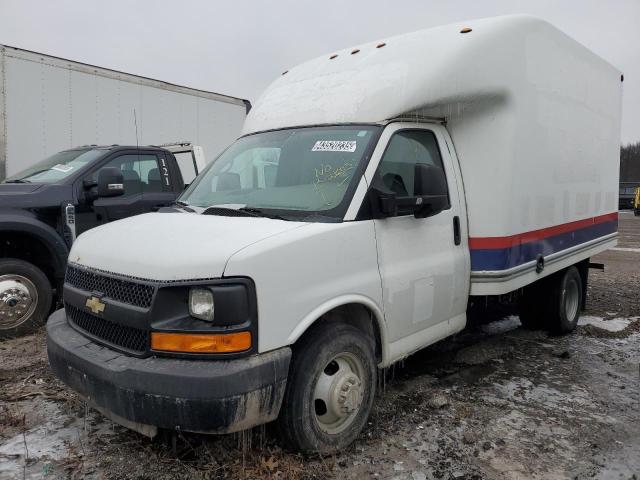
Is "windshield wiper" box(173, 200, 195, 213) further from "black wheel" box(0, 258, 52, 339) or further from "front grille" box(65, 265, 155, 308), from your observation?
"black wheel" box(0, 258, 52, 339)

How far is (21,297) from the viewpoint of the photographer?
204 inches

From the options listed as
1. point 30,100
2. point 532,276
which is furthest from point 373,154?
point 30,100

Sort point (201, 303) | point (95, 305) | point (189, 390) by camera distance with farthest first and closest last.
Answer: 1. point (95, 305)
2. point (201, 303)
3. point (189, 390)

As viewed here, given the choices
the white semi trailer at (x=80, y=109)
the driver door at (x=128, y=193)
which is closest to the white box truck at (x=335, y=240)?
the driver door at (x=128, y=193)

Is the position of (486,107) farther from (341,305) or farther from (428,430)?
(428,430)

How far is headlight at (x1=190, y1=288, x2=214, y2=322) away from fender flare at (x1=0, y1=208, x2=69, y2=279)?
3.56 m

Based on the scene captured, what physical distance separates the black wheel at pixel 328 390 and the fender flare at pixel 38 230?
3.74 meters

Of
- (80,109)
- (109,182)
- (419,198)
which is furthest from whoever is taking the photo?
(80,109)

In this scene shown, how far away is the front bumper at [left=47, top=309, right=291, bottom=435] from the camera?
2475 millimetres

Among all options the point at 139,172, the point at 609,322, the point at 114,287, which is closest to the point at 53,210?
the point at 139,172

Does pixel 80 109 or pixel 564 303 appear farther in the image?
pixel 80 109

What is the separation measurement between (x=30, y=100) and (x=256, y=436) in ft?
22.2

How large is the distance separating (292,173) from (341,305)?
104 cm

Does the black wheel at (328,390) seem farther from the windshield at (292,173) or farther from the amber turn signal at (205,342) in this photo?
the windshield at (292,173)
